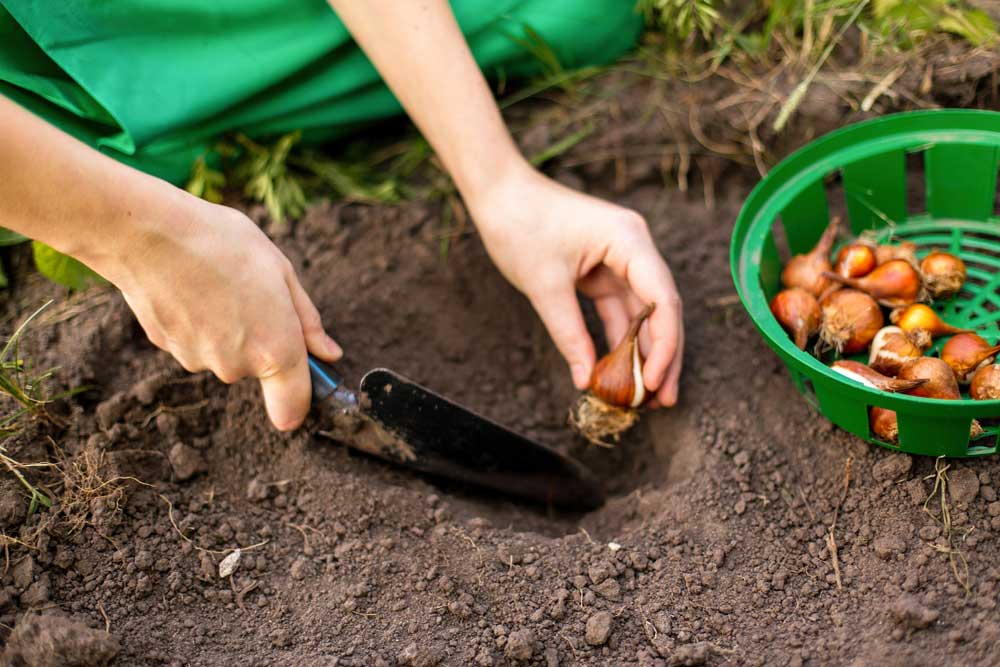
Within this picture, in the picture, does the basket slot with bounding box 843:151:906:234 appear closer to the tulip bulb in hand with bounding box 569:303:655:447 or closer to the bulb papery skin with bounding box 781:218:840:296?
the bulb papery skin with bounding box 781:218:840:296

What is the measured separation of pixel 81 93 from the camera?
1638 millimetres

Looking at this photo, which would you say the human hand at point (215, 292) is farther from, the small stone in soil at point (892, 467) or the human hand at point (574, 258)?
the small stone in soil at point (892, 467)

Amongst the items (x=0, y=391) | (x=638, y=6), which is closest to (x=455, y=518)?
(x=0, y=391)

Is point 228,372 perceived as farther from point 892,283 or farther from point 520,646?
point 892,283

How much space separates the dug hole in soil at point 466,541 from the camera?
1.28 meters

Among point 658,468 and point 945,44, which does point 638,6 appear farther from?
point 658,468

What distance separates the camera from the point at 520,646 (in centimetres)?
126

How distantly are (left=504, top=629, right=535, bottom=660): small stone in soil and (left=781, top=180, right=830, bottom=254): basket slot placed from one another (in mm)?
A: 906

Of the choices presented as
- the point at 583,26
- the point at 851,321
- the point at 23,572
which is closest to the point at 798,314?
the point at 851,321

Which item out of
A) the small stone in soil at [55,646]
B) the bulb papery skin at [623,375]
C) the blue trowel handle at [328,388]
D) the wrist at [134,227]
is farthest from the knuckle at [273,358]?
the bulb papery skin at [623,375]

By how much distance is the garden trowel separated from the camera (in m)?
1.46

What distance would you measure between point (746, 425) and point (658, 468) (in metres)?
0.22

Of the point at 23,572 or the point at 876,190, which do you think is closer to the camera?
the point at 23,572

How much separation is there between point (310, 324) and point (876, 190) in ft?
3.66
